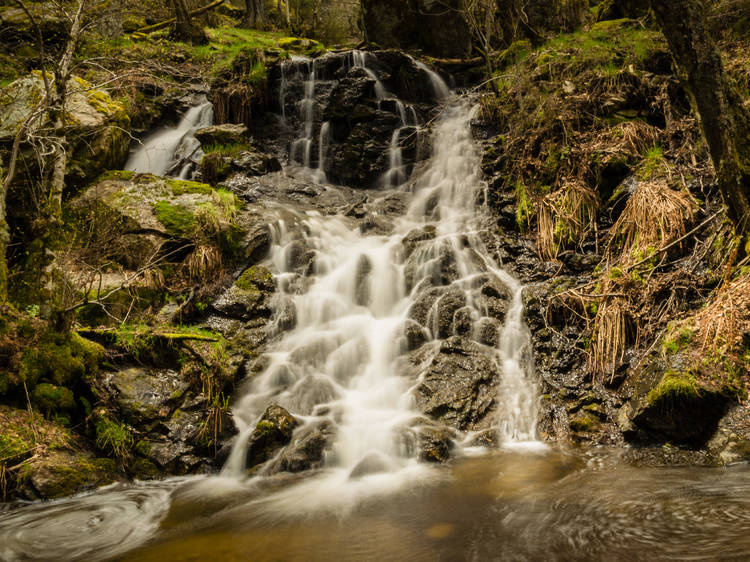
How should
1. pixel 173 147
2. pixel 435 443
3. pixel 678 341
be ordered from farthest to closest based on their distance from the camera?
pixel 173 147 < pixel 435 443 < pixel 678 341

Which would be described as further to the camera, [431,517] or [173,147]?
[173,147]

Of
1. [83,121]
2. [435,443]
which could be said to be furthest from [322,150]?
[435,443]

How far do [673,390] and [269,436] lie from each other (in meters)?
3.82

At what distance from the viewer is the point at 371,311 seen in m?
6.81

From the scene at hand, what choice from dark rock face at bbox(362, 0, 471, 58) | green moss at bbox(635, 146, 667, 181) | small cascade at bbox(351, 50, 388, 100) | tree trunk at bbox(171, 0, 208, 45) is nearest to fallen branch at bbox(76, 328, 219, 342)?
green moss at bbox(635, 146, 667, 181)

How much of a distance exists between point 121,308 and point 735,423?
673 centimetres

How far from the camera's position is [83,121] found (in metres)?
7.06

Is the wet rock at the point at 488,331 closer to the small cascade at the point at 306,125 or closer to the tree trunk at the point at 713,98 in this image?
the tree trunk at the point at 713,98

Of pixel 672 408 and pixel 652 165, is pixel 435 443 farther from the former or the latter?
pixel 652 165

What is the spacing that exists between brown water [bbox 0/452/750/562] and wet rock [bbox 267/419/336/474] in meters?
0.20

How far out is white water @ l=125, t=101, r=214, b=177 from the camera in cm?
1028

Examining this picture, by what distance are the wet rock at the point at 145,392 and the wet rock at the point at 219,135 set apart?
6838 millimetres

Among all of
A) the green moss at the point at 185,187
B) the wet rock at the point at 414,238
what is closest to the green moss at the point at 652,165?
the wet rock at the point at 414,238

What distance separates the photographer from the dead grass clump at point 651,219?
520 cm
